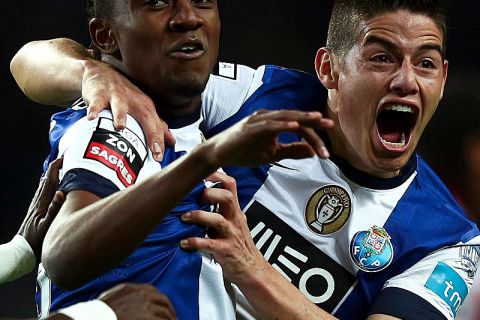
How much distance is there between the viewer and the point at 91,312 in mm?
1604

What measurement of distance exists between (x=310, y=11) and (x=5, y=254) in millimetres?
1983

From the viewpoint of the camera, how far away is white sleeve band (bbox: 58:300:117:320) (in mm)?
1589

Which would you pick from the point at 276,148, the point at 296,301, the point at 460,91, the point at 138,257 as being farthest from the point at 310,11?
the point at 276,148

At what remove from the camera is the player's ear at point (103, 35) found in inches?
84.5

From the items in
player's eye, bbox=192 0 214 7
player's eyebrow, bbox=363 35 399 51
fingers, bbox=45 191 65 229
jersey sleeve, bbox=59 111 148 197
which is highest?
player's eye, bbox=192 0 214 7

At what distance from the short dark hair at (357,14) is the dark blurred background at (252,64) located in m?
1.22

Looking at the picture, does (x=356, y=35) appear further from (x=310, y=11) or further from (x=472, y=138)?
(x=472, y=138)

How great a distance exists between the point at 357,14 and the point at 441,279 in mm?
739

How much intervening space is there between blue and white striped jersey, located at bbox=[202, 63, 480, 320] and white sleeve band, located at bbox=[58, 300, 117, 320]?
2.63ft

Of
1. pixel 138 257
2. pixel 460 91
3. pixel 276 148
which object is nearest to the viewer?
pixel 276 148

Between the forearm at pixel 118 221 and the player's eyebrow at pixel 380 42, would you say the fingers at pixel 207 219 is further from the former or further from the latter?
the player's eyebrow at pixel 380 42

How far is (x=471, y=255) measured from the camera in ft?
8.04

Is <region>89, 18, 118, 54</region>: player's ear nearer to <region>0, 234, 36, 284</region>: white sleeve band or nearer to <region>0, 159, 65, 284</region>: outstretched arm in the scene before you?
<region>0, 159, 65, 284</region>: outstretched arm

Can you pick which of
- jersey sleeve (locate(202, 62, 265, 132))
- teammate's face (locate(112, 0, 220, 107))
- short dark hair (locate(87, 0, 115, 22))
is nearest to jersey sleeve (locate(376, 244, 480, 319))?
jersey sleeve (locate(202, 62, 265, 132))
